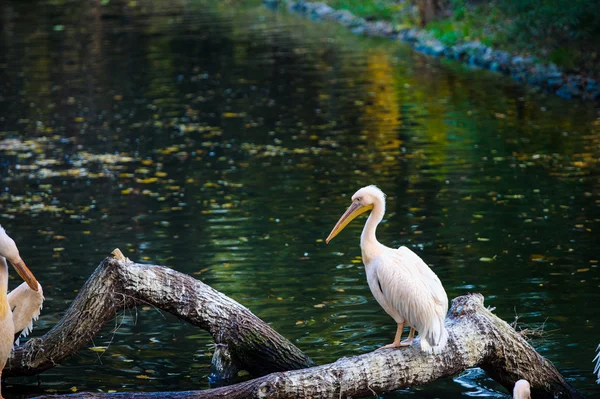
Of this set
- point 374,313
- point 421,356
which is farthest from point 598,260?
point 421,356

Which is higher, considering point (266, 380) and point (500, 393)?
point (266, 380)

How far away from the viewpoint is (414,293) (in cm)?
638

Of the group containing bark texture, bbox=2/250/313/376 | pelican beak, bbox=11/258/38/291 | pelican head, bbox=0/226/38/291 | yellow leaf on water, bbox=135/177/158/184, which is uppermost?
pelican head, bbox=0/226/38/291

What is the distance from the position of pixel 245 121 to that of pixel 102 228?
7.07 m

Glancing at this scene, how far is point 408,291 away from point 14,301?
296 cm

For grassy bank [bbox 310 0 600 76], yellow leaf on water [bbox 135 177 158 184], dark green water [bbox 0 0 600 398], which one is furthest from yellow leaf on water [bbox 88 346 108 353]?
grassy bank [bbox 310 0 600 76]

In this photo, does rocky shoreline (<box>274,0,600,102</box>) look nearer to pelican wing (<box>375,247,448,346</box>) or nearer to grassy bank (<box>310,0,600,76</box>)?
grassy bank (<box>310,0,600,76</box>)

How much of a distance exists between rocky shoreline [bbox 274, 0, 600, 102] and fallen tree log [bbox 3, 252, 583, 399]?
13509mm

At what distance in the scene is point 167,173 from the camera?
15.1 m

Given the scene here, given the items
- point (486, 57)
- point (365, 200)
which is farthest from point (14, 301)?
point (486, 57)

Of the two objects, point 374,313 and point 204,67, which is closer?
point 374,313

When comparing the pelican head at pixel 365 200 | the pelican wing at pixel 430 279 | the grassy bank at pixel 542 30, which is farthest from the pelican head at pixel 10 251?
the grassy bank at pixel 542 30

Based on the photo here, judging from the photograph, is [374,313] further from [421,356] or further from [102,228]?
[102,228]

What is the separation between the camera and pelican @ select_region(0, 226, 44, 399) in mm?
6789
